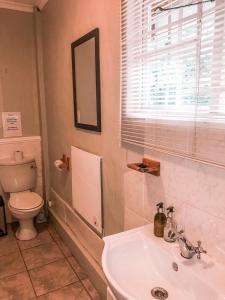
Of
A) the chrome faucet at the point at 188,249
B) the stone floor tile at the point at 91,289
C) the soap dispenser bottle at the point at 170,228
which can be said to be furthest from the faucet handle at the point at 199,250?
the stone floor tile at the point at 91,289

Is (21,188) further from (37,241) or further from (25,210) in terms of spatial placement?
(37,241)

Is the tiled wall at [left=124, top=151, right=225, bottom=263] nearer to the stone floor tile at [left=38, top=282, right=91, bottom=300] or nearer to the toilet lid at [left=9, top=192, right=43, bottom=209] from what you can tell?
the stone floor tile at [left=38, top=282, right=91, bottom=300]

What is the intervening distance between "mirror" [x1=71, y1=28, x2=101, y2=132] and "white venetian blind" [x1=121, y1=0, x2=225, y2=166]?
37 centimetres

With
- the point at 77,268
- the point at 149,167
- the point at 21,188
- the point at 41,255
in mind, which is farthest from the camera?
the point at 21,188

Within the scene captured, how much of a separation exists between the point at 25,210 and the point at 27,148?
80 centimetres

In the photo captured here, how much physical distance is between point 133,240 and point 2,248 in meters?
1.92

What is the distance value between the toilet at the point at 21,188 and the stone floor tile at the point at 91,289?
3.00ft

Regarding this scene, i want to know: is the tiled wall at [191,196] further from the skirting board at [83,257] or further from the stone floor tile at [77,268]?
the stone floor tile at [77,268]

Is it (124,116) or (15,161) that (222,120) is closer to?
(124,116)

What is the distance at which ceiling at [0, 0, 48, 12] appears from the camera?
104 inches

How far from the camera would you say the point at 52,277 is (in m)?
2.16

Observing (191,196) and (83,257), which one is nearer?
(191,196)

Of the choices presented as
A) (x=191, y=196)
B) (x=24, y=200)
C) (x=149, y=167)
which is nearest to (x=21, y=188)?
(x=24, y=200)

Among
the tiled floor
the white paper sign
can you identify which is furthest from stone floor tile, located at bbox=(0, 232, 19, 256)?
the white paper sign
